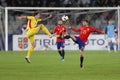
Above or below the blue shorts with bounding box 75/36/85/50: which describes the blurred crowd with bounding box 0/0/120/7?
below

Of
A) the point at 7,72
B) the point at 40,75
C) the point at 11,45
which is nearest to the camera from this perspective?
the point at 40,75

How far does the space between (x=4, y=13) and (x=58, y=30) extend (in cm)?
1102

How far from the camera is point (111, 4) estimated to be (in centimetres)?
4225

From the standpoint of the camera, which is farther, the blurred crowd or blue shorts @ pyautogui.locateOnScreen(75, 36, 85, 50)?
the blurred crowd

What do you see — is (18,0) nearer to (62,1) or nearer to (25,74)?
(62,1)

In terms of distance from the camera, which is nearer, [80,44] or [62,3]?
[80,44]

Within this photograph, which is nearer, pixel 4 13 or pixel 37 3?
pixel 4 13

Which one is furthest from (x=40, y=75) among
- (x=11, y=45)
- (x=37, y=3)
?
(x=37, y=3)

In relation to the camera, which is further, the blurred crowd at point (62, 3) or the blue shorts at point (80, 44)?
the blurred crowd at point (62, 3)

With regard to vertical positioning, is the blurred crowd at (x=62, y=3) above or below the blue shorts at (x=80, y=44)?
below

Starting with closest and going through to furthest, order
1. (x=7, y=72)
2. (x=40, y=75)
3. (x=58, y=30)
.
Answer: (x=40, y=75) → (x=7, y=72) → (x=58, y=30)

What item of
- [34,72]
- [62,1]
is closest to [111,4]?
[62,1]

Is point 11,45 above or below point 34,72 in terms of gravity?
below

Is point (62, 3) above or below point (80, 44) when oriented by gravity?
below
